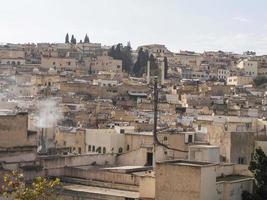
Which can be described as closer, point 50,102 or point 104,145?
point 104,145

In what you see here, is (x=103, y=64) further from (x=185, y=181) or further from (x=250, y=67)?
(x=185, y=181)

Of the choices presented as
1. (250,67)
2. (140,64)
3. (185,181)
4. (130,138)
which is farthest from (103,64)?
(185,181)

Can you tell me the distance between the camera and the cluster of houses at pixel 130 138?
2123 centimetres

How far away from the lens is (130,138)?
31.9m

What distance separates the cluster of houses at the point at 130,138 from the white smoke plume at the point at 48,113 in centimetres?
15

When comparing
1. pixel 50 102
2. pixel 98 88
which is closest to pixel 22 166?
pixel 50 102

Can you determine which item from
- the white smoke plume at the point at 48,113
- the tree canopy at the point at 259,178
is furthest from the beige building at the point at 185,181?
the white smoke plume at the point at 48,113

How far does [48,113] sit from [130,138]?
15876mm

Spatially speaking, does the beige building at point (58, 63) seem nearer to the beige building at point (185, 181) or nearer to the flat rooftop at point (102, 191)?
the flat rooftop at point (102, 191)

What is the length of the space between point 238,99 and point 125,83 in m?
15.5

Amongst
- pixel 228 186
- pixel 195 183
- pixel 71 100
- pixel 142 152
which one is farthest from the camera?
pixel 71 100

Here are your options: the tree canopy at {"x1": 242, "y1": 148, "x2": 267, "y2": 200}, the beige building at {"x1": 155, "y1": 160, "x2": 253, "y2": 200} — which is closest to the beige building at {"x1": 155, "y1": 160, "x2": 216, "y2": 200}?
the beige building at {"x1": 155, "y1": 160, "x2": 253, "y2": 200}

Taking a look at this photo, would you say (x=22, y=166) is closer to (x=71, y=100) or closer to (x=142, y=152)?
(x=142, y=152)

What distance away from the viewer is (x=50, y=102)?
5297 cm
